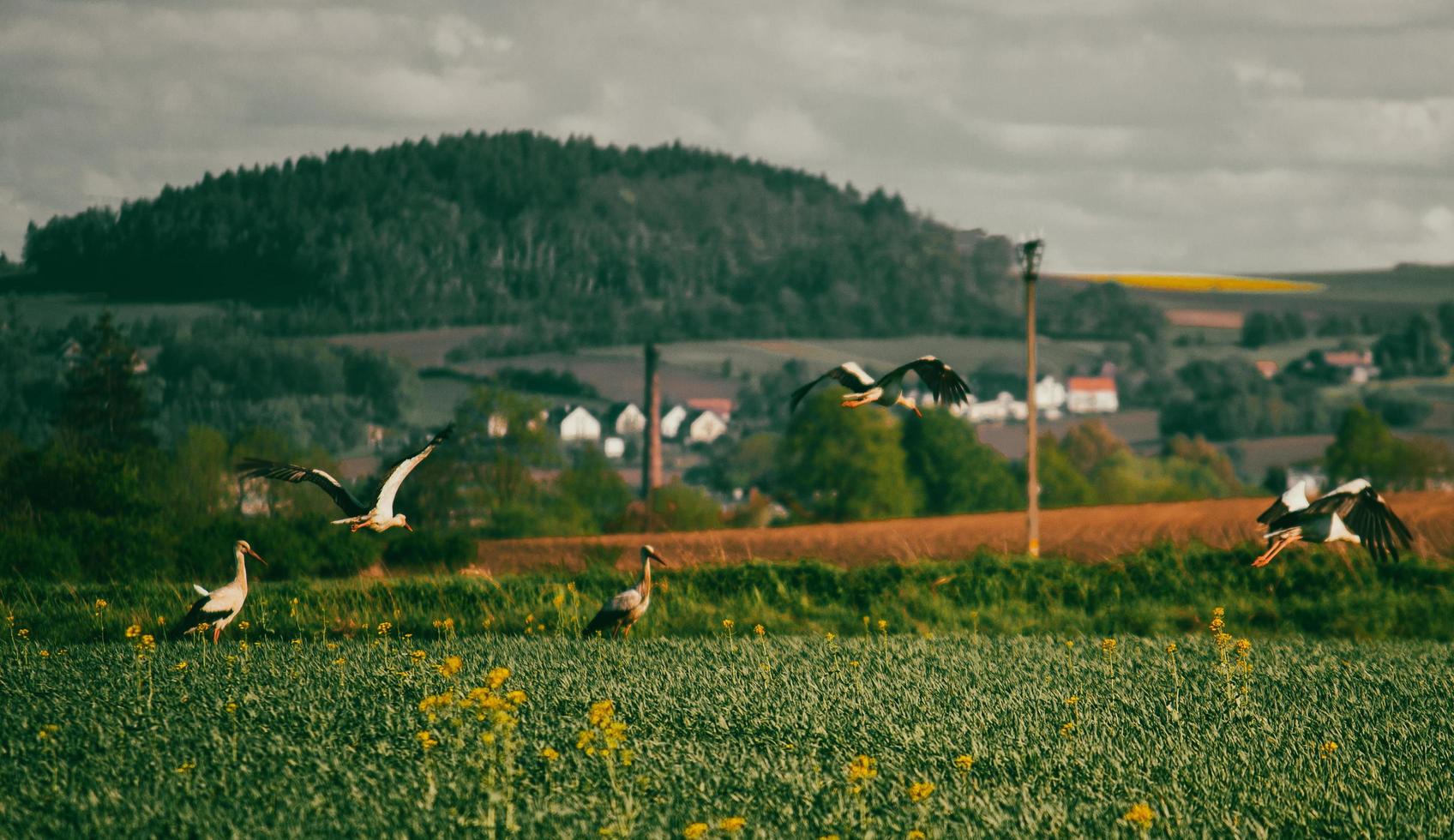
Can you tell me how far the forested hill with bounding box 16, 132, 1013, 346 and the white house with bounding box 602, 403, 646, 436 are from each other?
52.7 ft

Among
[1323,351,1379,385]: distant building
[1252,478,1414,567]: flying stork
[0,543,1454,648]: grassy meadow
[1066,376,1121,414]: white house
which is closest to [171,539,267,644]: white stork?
[0,543,1454,648]: grassy meadow

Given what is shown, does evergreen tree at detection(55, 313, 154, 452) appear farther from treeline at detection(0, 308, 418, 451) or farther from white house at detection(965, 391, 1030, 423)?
white house at detection(965, 391, 1030, 423)

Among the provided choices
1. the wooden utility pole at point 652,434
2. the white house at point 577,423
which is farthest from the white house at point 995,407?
the wooden utility pole at point 652,434

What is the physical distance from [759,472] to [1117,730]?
289ft

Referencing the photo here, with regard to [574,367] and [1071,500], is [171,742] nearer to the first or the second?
[1071,500]

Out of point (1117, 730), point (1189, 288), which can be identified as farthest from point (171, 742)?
point (1189, 288)

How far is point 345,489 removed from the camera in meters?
14.3

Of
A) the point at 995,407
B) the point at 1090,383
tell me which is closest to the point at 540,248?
the point at 995,407

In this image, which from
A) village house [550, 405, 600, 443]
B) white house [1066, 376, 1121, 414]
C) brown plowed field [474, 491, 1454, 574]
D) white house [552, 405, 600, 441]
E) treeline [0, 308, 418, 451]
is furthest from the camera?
white house [1066, 376, 1121, 414]

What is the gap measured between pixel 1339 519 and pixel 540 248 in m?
131

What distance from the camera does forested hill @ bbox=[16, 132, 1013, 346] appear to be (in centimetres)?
11462

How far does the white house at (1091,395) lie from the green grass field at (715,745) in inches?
3943

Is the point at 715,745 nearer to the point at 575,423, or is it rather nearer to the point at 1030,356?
the point at 1030,356

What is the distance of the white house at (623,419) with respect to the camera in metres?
103
